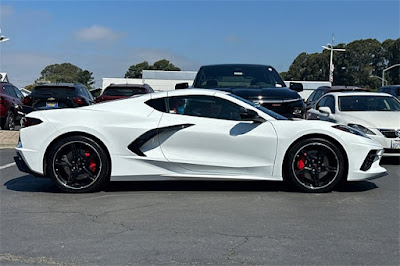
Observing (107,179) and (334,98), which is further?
(334,98)

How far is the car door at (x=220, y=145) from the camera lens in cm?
622

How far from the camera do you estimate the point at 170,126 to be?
627cm

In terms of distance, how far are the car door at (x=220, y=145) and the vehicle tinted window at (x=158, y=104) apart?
0.21 metres

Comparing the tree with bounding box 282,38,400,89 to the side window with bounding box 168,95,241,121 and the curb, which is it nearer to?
the curb

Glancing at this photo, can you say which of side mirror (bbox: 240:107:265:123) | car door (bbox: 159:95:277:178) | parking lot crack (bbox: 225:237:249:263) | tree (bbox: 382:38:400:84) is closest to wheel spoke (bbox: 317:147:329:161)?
car door (bbox: 159:95:277:178)

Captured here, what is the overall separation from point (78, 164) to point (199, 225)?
2150 millimetres

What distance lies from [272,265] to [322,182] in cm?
271

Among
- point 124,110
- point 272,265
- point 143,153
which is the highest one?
point 124,110

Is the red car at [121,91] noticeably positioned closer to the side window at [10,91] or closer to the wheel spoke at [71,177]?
the side window at [10,91]

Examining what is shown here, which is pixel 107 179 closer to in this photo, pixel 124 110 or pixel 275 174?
pixel 124 110

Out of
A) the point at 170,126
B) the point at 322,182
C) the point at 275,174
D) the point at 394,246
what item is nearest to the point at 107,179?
the point at 170,126

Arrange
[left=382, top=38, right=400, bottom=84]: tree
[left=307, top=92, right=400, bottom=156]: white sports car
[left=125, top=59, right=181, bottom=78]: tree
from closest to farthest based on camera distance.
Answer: [left=307, top=92, right=400, bottom=156]: white sports car → [left=382, top=38, right=400, bottom=84]: tree → [left=125, top=59, right=181, bottom=78]: tree

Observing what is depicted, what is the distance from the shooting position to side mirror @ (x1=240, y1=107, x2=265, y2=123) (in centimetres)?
625

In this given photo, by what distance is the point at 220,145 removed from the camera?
20.4 ft
